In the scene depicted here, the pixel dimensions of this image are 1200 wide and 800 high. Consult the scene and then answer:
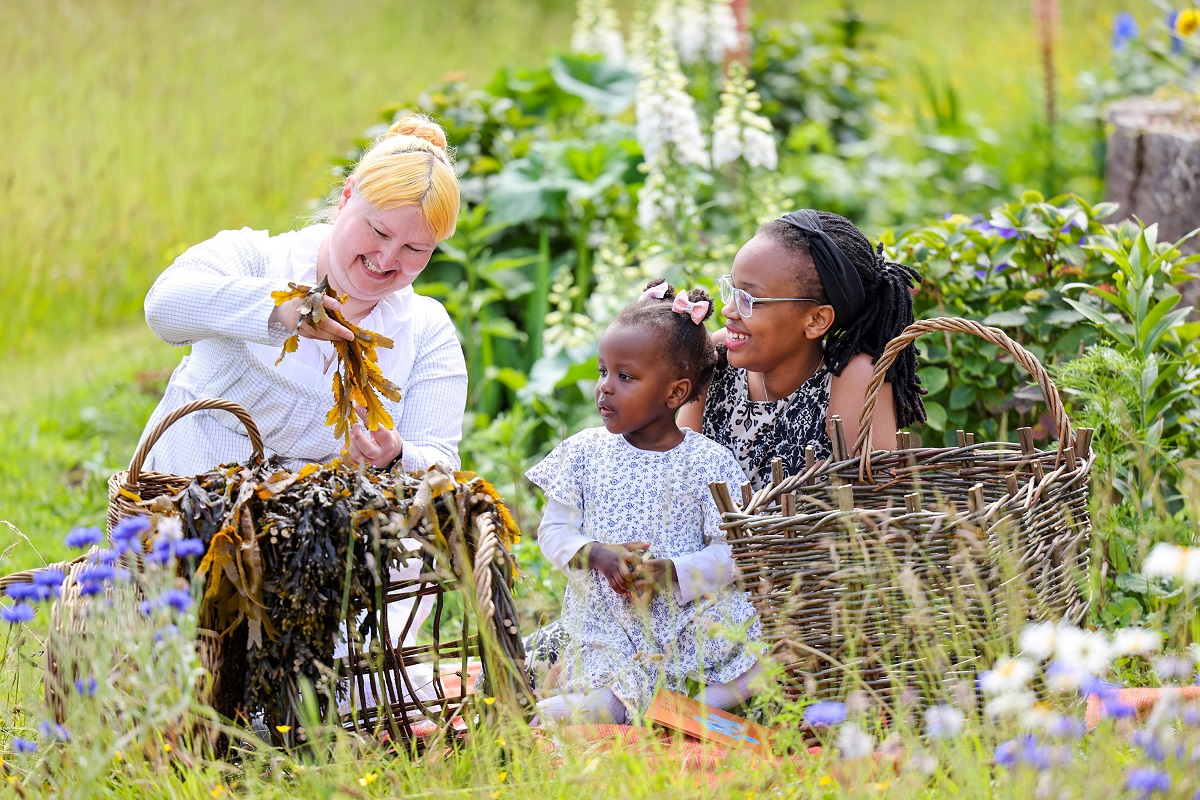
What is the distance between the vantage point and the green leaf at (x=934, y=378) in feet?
11.2

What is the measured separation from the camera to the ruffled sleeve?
283 cm

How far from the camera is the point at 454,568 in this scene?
2.29 m

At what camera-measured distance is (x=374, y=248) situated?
2781 mm

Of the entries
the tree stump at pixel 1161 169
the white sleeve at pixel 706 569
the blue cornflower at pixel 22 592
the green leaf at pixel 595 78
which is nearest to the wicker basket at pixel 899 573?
the white sleeve at pixel 706 569

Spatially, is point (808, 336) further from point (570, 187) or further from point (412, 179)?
point (570, 187)

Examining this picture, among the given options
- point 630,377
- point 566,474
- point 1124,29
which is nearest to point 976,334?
point 630,377

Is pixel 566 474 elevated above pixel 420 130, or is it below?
below

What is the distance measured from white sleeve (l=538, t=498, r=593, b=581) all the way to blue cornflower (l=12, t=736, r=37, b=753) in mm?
1121

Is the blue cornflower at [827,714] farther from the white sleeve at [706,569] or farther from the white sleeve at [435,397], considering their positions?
the white sleeve at [435,397]

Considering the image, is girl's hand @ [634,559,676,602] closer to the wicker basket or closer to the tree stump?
the wicker basket

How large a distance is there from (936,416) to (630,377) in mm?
1132

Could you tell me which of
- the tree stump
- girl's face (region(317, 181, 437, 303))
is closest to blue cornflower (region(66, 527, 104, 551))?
girl's face (region(317, 181, 437, 303))

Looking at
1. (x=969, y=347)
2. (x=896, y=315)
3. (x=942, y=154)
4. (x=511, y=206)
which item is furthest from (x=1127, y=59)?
(x=896, y=315)

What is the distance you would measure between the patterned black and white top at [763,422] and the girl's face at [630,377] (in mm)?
313
